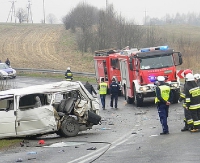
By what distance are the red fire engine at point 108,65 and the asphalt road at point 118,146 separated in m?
11.5

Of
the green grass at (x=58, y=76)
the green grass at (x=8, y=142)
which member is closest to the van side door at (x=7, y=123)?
the green grass at (x=8, y=142)

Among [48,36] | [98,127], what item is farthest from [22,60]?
[98,127]

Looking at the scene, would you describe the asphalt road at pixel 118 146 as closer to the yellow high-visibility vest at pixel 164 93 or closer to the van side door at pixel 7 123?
the van side door at pixel 7 123

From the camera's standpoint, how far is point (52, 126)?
14219 mm

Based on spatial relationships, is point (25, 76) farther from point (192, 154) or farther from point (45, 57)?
point (192, 154)

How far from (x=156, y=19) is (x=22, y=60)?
388 ft

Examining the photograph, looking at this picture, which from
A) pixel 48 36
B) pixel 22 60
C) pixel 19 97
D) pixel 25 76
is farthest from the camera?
pixel 48 36

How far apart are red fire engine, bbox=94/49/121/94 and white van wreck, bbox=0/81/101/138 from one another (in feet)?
44.5

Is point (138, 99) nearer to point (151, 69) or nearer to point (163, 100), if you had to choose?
point (151, 69)

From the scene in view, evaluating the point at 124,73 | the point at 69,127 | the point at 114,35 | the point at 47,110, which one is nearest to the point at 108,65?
the point at 124,73

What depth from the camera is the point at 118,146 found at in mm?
11711

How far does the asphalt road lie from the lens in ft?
32.1

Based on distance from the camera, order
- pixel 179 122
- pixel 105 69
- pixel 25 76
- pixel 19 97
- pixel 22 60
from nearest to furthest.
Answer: pixel 19 97 → pixel 179 122 → pixel 105 69 → pixel 25 76 → pixel 22 60

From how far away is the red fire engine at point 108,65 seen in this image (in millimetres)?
29203
